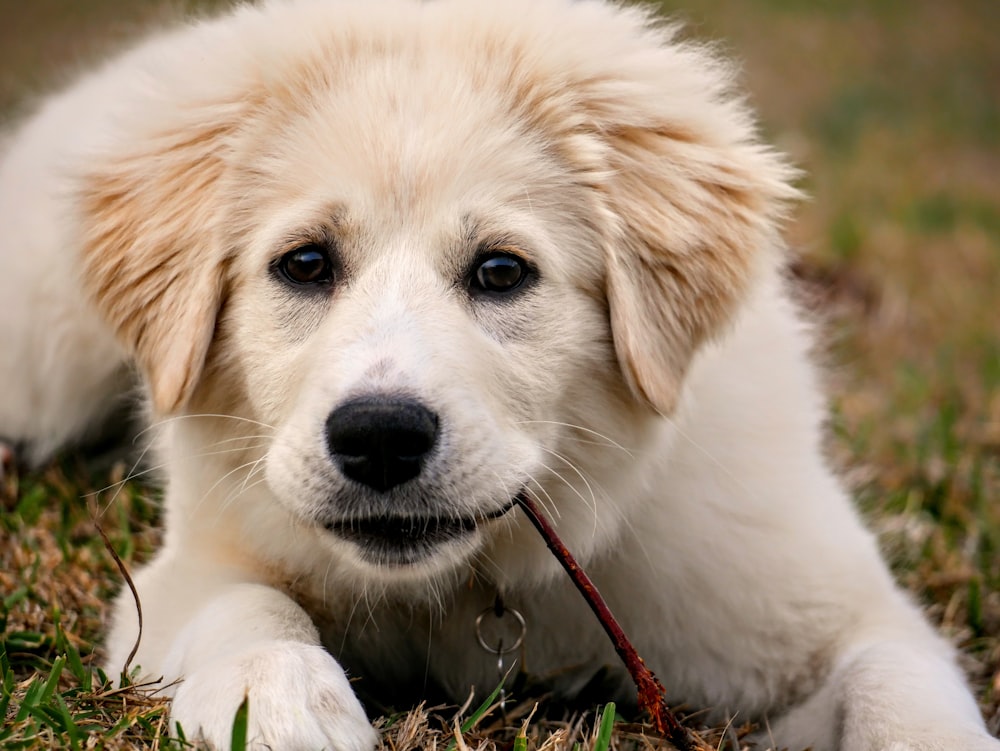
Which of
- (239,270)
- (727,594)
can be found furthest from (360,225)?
(727,594)

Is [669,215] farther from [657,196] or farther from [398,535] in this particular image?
[398,535]

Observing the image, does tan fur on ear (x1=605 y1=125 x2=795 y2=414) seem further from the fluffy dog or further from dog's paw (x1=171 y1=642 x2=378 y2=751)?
dog's paw (x1=171 y1=642 x2=378 y2=751)

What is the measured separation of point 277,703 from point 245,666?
133mm

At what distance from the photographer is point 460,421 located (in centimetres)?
231

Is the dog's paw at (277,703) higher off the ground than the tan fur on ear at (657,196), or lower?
lower

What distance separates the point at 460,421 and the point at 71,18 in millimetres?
9685

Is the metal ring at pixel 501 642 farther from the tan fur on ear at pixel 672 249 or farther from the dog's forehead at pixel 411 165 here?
the dog's forehead at pixel 411 165

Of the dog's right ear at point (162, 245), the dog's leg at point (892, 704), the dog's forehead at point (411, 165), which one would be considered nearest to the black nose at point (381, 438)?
the dog's forehead at point (411, 165)

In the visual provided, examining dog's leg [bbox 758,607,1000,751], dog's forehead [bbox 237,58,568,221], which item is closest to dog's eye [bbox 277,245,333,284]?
dog's forehead [bbox 237,58,568,221]

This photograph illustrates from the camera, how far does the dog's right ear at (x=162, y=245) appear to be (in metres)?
2.67

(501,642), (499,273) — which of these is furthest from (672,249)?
(501,642)

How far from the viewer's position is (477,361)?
241cm

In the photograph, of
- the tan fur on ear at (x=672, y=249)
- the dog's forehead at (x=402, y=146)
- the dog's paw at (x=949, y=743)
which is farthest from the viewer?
the tan fur on ear at (x=672, y=249)

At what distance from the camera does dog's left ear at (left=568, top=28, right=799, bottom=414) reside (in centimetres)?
265
